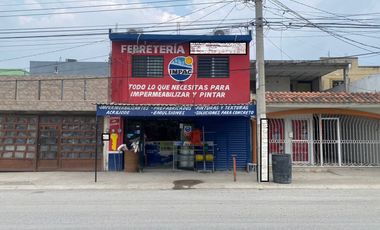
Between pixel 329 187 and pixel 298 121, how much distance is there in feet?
19.6

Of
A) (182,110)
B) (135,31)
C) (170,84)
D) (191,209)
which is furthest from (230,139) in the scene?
(191,209)

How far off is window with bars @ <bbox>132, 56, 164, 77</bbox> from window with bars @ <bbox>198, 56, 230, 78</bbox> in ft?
6.01

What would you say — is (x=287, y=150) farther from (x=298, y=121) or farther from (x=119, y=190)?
(x=119, y=190)

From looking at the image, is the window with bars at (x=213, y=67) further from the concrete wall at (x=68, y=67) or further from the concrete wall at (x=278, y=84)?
the concrete wall at (x=68, y=67)

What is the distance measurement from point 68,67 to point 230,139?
21.2 meters

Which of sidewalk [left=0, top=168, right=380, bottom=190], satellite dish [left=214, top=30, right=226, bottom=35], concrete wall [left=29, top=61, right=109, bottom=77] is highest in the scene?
concrete wall [left=29, top=61, right=109, bottom=77]

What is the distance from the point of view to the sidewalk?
13555 millimetres

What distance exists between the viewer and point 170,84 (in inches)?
696

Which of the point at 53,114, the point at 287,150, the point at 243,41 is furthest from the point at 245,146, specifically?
the point at 53,114

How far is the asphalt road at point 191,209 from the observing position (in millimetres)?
7422

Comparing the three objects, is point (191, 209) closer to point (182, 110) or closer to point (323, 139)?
point (182, 110)

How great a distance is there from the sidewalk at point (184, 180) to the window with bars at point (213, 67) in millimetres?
4595

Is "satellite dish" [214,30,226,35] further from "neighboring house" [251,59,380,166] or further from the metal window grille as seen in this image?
the metal window grille

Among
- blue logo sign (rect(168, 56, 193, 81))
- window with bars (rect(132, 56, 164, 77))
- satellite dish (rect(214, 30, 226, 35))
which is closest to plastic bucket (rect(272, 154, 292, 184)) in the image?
blue logo sign (rect(168, 56, 193, 81))
